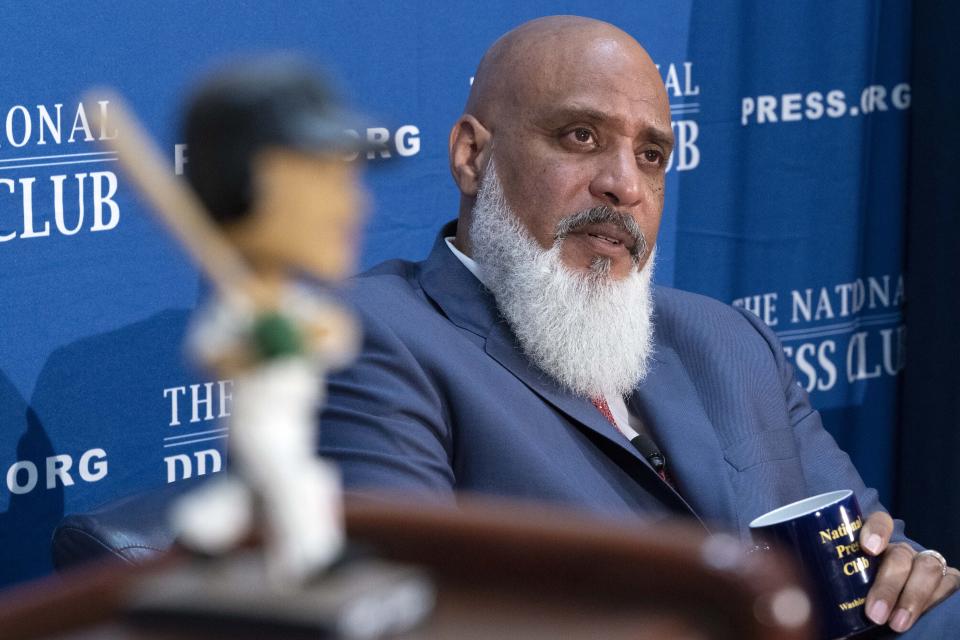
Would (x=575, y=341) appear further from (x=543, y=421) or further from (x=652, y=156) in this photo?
(x=652, y=156)

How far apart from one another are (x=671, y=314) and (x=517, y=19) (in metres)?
0.68

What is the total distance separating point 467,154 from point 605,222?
0.26 meters

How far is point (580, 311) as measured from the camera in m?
1.81

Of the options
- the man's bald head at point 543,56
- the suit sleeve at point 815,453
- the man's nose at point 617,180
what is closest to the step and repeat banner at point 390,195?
the man's bald head at point 543,56

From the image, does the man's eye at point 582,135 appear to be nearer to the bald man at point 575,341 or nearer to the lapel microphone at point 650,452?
the bald man at point 575,341


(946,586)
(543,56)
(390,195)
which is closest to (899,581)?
(946,586)

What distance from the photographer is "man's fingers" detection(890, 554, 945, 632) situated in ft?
4.65

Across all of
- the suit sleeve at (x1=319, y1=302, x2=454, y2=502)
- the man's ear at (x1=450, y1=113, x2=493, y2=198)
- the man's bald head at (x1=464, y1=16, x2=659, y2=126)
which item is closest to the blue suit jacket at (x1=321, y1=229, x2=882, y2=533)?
the suit sleeve at (x1=319, y1=302, x2=454, y2=502)

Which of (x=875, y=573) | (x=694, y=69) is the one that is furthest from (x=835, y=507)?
(x=694, y=69)

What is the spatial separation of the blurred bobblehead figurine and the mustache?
4.54 feet

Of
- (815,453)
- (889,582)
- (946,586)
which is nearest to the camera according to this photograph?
(889,582)

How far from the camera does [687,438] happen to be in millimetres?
1792

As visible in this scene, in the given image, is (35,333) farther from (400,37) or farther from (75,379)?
(400,37)

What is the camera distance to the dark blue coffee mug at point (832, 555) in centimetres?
119
